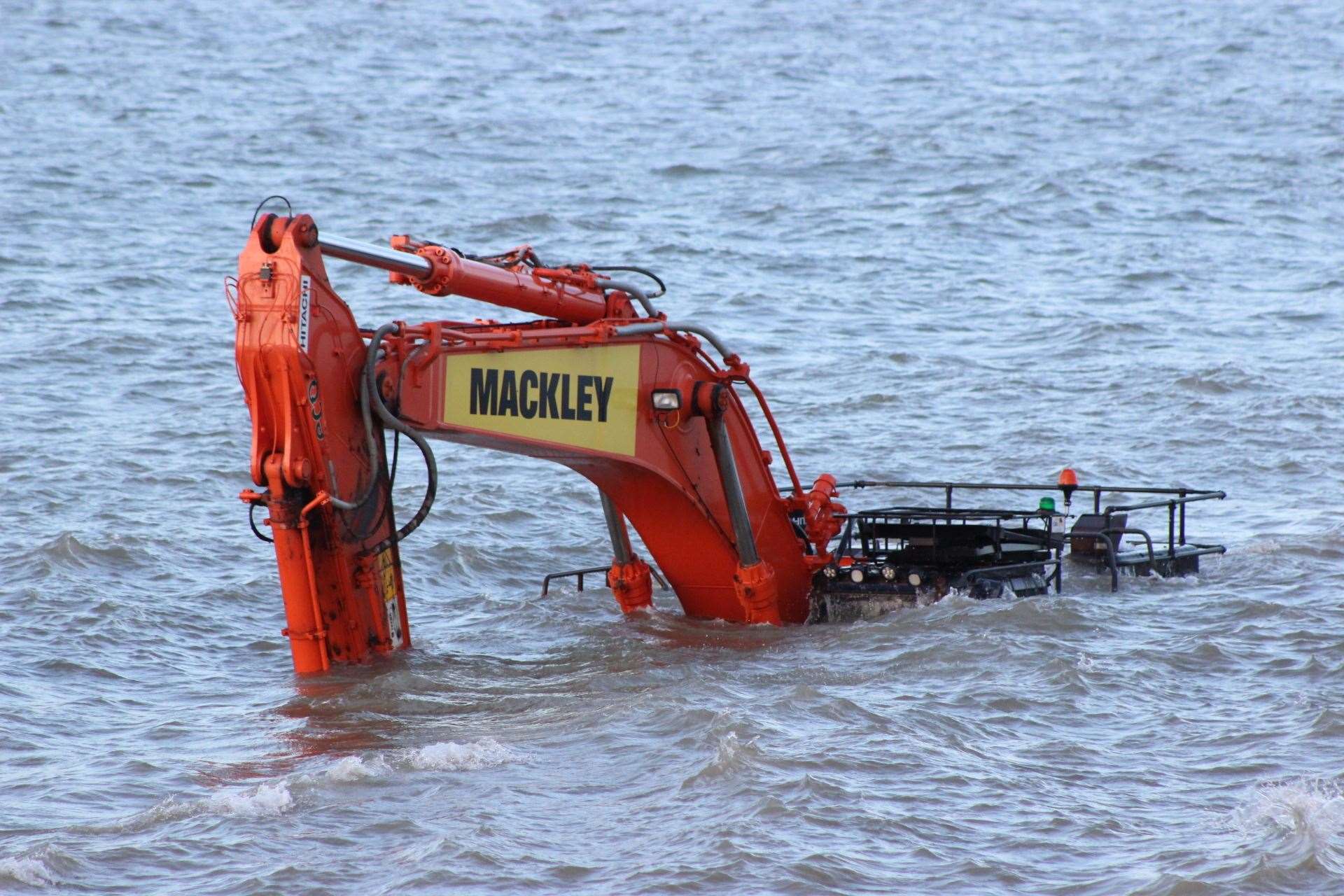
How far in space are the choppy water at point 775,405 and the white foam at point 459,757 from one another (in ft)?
0.15

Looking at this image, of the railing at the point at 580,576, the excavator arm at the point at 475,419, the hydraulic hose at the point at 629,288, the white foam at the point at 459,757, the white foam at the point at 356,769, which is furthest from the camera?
the railing at the point at 580,576

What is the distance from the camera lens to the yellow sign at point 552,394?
1095cm

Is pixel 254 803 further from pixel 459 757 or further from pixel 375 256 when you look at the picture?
pixel 375 256

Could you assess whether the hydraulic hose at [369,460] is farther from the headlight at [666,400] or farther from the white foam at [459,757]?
the headlight at [666,400]

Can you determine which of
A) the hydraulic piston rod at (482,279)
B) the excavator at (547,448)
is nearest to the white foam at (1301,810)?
the excavator at (547,448)

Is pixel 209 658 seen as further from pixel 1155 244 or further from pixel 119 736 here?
pixel 1155 244

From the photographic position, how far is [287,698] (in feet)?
37.7

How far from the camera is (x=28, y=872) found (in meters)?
8.25

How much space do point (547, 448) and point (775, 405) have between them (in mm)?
11657

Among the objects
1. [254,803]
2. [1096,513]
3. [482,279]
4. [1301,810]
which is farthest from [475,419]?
[1096,513]

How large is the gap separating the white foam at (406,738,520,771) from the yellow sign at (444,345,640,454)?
81.0 inches

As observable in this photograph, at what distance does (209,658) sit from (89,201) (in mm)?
20384

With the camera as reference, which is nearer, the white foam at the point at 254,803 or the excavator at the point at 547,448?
the white foam at the point at 254,803

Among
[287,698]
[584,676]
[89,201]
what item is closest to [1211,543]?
[584,676]
